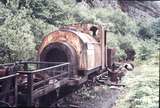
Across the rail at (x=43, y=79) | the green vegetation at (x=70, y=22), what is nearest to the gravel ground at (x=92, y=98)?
the rail at (x=43, y=79)

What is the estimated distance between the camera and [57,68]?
9.65 meters

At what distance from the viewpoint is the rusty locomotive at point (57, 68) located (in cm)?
735

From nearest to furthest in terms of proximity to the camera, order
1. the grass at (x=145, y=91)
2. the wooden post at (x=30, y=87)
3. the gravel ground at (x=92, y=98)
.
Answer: the grass at (x=145, y=91)
the wooden post at (x=30, y=87)
the gravel ground at (x=92, y=98)

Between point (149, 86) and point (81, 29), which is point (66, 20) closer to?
point (81, 29)

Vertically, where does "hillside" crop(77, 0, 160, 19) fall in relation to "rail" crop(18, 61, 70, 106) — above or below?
above

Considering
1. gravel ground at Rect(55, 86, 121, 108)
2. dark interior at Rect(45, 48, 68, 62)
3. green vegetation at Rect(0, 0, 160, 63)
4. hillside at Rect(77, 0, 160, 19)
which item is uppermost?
hillside at Rect(77, 0, 160, 19)

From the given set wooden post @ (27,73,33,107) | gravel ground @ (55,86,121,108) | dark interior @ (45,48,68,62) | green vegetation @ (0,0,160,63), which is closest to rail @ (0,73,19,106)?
wooden post @ (27,73,33,107)

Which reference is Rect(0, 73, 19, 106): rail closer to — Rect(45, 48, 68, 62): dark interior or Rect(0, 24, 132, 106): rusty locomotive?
Rect(0, 24, 132, 106): rusty locomotive

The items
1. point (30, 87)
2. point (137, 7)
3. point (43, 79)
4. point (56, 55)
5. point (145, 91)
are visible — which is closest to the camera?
point (30, 87)

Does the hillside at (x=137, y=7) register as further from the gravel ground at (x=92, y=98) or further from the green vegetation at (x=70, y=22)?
the gravel ground at (x=92, y=98)

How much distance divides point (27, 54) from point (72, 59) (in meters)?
2.79

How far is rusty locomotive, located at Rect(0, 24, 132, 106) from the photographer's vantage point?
7.35 m

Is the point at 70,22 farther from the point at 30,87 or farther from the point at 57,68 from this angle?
the point at 30,87

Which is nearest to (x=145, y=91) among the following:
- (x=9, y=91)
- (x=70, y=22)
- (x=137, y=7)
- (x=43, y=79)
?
(x=43, y=79)
